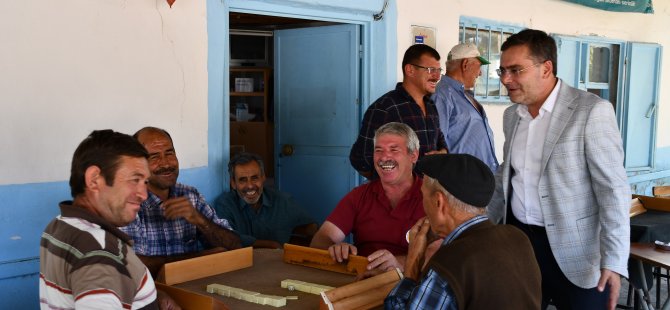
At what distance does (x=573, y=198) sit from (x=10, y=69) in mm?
2513

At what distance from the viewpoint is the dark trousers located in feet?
9.01

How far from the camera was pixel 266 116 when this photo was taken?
316 inches

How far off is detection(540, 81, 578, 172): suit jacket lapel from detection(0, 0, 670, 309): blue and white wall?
2147mm

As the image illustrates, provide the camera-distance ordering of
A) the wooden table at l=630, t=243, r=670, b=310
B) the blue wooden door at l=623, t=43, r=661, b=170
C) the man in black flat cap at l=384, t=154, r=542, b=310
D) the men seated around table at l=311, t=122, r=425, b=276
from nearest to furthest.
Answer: the man in black flat cap at l=384, t=154, r=542, b=310 < the men seated around table at l=311, t=122, r=425, b=276 < the wooden table at l=630, t=243, r=670, b=310 < the blue wooden door at l=623, t=43, r=661, b=170

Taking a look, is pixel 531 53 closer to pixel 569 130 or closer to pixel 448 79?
pixel 569 130

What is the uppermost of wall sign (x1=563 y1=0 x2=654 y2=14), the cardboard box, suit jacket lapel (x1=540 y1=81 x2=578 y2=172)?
wall sign (x1=563 y1=0 x2=654 y2=14)

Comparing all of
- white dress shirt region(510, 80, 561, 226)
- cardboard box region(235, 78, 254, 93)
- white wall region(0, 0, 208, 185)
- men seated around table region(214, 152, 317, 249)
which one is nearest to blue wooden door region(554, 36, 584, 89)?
cardboard box region(235, 78, 254, 93)

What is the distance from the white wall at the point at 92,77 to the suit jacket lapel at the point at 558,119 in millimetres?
2145

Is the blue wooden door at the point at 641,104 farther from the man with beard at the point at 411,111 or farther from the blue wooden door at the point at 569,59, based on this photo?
the man with beard at the point at 411,111

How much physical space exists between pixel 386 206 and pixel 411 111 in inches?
49.6

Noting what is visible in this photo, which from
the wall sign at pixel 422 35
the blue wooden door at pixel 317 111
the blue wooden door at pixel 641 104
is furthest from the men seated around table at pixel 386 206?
the blue wooden door at pixel 641 104

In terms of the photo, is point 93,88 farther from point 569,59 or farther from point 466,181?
point 569,59

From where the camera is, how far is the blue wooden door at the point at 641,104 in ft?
26.5

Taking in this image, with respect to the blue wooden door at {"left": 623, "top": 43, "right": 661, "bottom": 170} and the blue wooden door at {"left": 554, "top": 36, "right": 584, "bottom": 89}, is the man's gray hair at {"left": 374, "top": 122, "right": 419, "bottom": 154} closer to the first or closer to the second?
the blue wooden door at {"left": 554, "top": 36, "right": 584, "bottom": 89}
